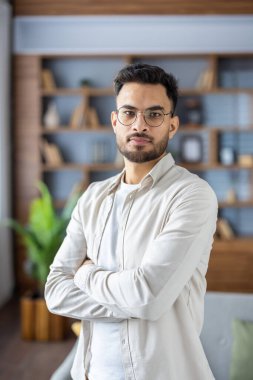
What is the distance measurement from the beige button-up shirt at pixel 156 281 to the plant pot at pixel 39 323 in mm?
2564

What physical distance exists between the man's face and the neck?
0.15ft

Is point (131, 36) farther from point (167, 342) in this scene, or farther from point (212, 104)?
point (167, 342)

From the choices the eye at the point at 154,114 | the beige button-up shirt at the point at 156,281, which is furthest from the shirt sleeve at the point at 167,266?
the eye at the point at 154,114

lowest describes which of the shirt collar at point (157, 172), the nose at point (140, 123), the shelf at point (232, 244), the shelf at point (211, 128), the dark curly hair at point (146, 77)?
the shelf at point (232, 244)

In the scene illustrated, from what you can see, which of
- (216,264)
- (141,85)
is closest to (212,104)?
(216,264)

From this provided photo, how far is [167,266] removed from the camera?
1.43 m

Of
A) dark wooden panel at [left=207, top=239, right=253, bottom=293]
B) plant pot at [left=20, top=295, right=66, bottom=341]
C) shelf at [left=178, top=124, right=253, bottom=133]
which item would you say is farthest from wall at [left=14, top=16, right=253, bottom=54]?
plant pot at [left=20, top=295, right=66, bottom=341]

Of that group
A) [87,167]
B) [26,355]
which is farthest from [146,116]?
[87,167]

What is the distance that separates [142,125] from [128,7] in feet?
14.2

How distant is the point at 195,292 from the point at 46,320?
9.28 ft

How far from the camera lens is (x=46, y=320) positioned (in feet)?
13.6

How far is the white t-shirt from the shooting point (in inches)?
58.4

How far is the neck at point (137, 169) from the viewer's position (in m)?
1.64

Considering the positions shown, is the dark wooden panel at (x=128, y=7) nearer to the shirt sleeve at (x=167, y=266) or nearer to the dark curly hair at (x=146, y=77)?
the dark curly hair at (x=146, y=77)
